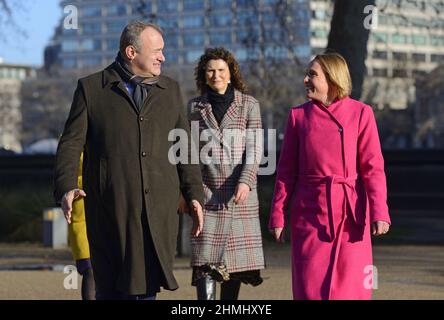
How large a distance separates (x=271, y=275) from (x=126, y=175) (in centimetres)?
674

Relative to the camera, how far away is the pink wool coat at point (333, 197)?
243 inches

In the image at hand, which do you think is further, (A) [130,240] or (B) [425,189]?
(B) [425,189]

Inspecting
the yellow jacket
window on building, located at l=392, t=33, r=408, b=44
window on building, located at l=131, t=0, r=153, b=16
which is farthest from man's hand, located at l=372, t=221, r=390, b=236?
window on building, located at l=392, t=33, r=408, b=44

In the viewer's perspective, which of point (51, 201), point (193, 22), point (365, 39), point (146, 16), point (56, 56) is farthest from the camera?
point (56, 56)

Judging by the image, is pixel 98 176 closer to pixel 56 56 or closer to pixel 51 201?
pixel 51 201

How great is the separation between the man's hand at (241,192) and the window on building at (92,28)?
128 meters

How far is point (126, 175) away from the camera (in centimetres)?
582

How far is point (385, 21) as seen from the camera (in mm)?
24656

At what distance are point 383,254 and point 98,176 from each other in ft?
30.7

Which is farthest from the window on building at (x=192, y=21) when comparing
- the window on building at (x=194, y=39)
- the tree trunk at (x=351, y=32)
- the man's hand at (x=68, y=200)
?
the man's hand at (x=68, y=200)

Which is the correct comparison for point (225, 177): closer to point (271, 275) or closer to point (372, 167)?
point (372, 167)

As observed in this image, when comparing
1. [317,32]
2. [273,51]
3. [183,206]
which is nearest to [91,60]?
[317,32]

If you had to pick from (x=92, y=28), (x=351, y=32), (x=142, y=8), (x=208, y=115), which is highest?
(x=92, y=28)
